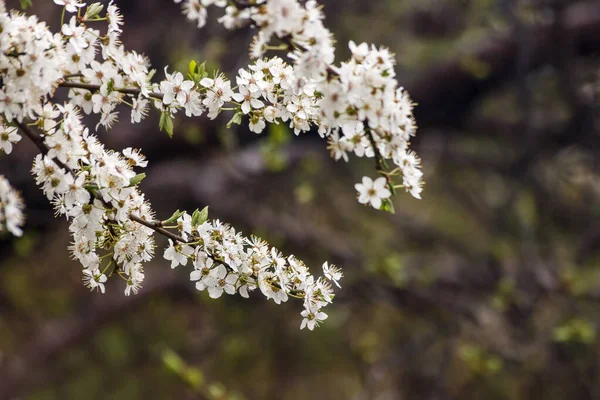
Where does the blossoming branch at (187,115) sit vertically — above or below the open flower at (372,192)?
below

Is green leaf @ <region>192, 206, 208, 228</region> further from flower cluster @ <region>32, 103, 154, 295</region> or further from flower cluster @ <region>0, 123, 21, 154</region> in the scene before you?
flower cluster @ <region>0, 123, 21, 154</region>

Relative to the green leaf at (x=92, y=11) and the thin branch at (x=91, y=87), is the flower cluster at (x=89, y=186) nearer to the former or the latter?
the thin branch at (x=91, y=87)

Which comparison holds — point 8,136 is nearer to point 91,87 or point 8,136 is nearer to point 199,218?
point 91,87

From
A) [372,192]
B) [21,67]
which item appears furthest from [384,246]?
[21,67]

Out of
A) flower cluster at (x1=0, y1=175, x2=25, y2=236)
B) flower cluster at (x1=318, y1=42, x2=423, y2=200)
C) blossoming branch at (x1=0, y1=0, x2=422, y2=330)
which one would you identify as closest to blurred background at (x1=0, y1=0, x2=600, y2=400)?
blossoming branch at (x1=0, y1=0, x2=422, y2=330)

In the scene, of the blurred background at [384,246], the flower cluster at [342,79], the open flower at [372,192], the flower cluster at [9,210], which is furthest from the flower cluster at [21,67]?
the blurred background at [384,246]

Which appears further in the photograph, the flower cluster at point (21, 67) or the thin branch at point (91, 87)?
the thin branch at point (91, 87)
